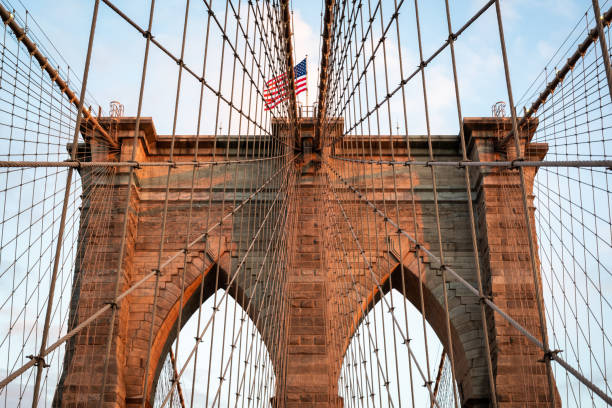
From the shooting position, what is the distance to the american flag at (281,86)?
40.5ft

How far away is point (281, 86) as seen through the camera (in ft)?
43.7

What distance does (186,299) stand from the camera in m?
12.7

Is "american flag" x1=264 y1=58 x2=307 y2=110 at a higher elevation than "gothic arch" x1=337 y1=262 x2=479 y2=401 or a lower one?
higher

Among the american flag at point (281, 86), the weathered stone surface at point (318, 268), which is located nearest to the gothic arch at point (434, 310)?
the weathered stone surface at point (318, 268)

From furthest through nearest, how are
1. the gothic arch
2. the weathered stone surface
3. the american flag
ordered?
the american flag → the gothic arch → the weathered stone surface

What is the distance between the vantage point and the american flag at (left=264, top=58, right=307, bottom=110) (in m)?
12.4

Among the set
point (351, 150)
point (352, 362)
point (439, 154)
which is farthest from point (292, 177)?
point (352, 362)

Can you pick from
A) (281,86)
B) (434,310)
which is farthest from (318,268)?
(281,86)

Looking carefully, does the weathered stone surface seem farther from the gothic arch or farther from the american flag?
the american flag

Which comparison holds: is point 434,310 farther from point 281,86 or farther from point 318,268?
point 281,86

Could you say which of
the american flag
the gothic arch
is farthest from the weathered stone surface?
the american flag

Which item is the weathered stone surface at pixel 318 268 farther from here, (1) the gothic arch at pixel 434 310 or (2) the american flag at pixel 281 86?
(2) the american flag at pixel 281 86

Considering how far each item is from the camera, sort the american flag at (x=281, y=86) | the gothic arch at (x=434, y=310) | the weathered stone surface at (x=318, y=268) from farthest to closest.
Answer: the american flag at (x=281, y=86) → the gothic arch at (x=434, y=310) → the weathered stone surface at (x=318, y=268)

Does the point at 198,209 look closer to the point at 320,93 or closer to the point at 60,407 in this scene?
the point at 320,93
